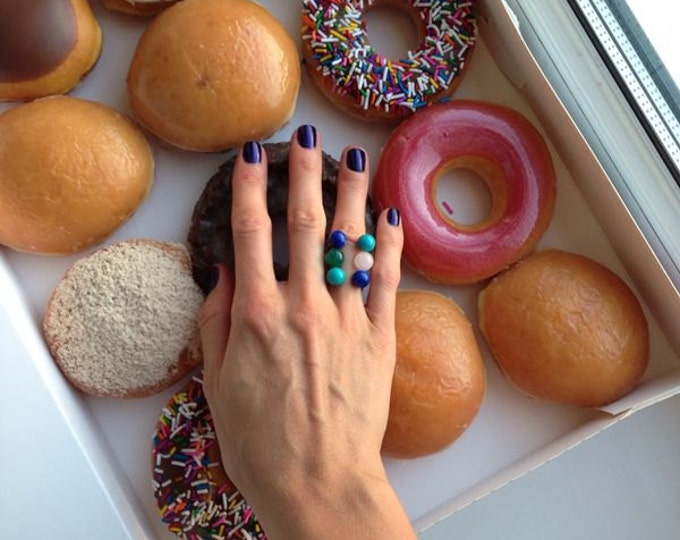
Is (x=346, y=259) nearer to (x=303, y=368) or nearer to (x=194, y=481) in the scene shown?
(x=303, y=368)

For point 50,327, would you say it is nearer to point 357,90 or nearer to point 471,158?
point 357,90

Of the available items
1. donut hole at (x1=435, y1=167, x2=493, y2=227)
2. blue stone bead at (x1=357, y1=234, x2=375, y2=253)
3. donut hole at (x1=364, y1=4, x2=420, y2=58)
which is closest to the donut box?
donut hole at (x1=435, y1=167, x2=493, y2=227)

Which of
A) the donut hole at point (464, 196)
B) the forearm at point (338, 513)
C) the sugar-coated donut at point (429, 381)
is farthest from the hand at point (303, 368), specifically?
the donut hole at point (464, 196)

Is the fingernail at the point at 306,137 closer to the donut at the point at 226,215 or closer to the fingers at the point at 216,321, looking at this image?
the donut at the point at 226,215

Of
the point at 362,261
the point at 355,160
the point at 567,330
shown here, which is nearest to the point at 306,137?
the point at 355,160

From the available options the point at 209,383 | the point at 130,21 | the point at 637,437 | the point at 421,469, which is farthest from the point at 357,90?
the point at 637,437

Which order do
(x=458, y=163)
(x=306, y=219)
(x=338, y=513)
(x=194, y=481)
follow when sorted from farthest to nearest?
(x=458, y=163), (x=194, y=481), (x=306, y=219), (x=338, y=513)

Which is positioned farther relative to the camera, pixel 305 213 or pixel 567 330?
pixel 567 330
